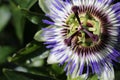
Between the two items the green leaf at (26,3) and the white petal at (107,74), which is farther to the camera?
the green leaf at (26,3)

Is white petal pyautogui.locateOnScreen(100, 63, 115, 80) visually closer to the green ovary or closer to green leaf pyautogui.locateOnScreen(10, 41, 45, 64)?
the green ovary

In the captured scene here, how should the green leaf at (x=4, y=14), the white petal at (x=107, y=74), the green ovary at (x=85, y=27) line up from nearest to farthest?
1. the white petal at (x=107, y=74)
2. the green ovary at (x=85, y=27)
3. the green leaf at (x=4, y=14)

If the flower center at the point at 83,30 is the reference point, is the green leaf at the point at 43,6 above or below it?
above

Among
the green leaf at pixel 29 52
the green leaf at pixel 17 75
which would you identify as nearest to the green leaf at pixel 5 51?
the green leaf at pixel 29 52

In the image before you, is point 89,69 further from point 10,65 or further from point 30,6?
point 10,65

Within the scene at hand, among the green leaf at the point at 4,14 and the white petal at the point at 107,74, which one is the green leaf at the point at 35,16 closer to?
the white petal at the point at 107,74

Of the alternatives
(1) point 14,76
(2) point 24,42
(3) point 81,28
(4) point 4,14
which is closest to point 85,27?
(3) point 81,28

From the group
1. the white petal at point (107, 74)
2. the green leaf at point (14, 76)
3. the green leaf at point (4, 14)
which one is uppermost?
the green leaf at point (4, 14)

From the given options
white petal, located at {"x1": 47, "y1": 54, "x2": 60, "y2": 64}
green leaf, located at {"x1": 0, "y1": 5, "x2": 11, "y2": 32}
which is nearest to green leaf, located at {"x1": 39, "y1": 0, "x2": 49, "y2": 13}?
white petal, located at {"x1": 47, "y1": 54, "x2": 60, "y2": 64}
